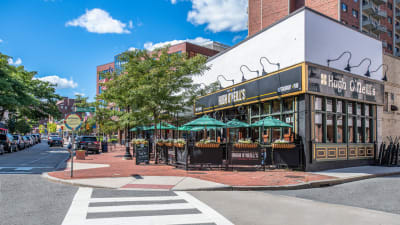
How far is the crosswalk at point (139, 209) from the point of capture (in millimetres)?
5902

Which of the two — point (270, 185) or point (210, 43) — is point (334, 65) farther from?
point (210, 43)

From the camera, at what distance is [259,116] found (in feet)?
58.6

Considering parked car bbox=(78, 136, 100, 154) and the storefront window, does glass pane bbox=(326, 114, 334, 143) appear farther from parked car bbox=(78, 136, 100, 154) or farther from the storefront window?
parked car bbox=(78, 136, 100, 154)

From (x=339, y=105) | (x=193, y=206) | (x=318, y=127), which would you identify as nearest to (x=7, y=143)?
(x=318, y=127)

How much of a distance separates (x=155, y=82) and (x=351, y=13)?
4278 centimetres

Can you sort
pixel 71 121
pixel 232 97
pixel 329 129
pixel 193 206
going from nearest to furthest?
pixel 193 206 < pixel 71 121 < pixel 329 129 < pixel 232 97

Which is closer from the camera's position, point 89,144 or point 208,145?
point 208,145

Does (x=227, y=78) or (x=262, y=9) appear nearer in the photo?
(x=227, y=78)

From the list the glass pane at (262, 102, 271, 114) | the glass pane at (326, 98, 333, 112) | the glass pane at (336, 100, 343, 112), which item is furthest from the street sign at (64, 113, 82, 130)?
the glass pane at (336, 100, 343, 112)

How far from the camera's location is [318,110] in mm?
15383

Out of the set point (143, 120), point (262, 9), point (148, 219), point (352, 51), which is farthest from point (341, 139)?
point (262, 9)

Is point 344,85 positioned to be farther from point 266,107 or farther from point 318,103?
point 266,107

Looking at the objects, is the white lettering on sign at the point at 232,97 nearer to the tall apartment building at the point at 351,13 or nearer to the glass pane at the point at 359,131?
the glass pane at the point at 359,131

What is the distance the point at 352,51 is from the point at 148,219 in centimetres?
1606
